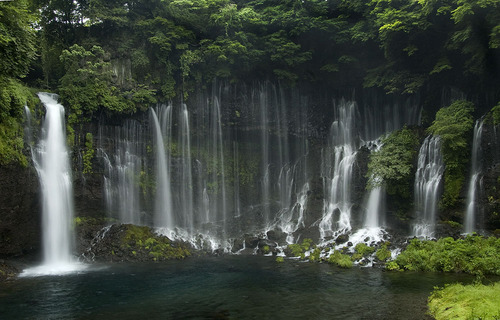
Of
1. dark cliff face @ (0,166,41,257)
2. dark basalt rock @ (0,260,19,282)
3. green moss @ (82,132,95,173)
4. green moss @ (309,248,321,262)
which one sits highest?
green moss @ (82,132,95,173)

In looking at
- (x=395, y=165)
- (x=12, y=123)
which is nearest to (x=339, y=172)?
(x=395, y=165)

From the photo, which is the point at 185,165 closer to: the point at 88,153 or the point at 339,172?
the point at 88,153

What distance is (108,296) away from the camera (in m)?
13.8

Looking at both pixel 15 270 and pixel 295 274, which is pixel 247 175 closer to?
pixel 295 274

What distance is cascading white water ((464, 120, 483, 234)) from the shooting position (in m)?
20.0

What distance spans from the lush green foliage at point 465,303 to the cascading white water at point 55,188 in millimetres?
17076

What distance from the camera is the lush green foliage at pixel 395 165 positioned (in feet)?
75.9

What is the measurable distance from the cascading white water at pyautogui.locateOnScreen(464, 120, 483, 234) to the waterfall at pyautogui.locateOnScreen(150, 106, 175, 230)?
1872 centimetres

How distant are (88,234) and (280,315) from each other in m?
15.9

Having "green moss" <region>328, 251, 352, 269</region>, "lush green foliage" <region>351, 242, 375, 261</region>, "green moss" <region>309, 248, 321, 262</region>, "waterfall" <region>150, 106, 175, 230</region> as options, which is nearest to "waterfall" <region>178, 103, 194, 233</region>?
"waterfall" <region>150, 106, 175, 230</region>

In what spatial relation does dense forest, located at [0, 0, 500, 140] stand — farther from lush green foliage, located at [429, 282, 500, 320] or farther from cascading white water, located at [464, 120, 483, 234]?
lush green foliage, located at [429, 282, 500, 320]

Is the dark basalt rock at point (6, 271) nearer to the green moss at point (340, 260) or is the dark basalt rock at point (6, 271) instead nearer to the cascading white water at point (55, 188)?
the cascading white water at point (55, 188)

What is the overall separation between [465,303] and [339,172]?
17.4 meters

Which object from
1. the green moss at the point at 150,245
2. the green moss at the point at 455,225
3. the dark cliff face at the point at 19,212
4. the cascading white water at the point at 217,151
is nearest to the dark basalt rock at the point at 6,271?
the dark cliff face at the point at 19,212
